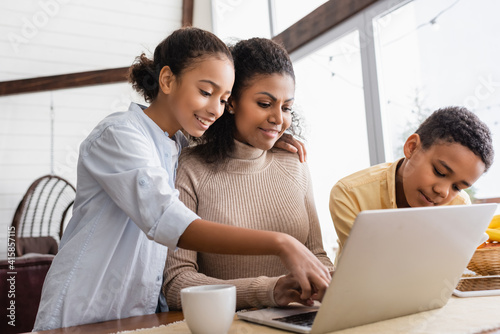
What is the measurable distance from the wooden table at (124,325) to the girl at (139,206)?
0.14m

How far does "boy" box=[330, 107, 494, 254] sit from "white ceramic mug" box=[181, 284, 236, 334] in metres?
0.68

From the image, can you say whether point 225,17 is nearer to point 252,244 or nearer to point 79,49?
point 79,49

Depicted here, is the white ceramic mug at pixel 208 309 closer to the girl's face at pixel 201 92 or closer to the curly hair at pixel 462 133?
the girl's face at pixel 201 92

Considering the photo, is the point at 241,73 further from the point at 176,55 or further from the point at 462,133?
the point at 462,133

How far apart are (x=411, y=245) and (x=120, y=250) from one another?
2.15 ft

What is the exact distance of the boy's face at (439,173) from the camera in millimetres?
1224

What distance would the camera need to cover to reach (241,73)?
4.25 ft

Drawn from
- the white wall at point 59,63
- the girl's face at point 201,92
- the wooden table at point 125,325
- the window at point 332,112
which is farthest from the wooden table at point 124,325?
the white wall at point 59,63

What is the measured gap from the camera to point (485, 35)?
188 centimetres

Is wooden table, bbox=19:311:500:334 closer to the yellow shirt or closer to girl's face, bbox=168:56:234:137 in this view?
girl's face, bbox=168:56:234:137

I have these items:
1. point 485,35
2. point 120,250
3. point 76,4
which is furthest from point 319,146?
point 76,4

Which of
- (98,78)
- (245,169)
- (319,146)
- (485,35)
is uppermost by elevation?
(98,78)

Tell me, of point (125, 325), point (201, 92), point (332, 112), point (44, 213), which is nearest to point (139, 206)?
point (125, 325)

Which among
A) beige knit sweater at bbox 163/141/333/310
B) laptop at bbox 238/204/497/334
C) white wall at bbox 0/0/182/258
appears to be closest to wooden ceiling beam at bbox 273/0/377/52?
beige knit sweater at bbox 163/141/333/310
